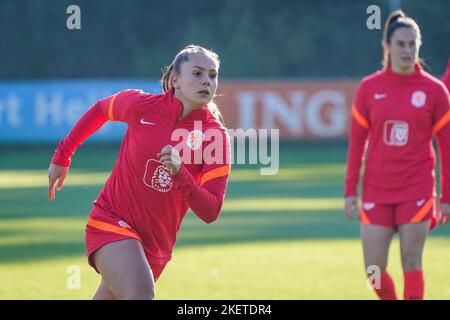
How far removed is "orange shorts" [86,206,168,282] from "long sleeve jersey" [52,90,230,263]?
0.12 ft

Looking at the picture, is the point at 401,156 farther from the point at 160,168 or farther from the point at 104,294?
the point at 104,294

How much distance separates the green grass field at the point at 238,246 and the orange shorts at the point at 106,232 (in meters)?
2.35

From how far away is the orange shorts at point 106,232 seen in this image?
21.9ft

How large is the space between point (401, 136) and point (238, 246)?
A: 16.7ft

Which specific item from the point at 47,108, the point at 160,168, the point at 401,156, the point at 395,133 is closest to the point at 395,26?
the point at 395,133

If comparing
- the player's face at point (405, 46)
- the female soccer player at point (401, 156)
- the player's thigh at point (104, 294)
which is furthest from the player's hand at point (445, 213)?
the player's thigh at point (104, 294)

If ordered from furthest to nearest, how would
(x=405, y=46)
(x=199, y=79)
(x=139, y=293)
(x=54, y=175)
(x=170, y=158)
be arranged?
(x=405, y=46), (x=54, y=175), (x=199, y=79), (x=139, y=293), (x=170, y=158)

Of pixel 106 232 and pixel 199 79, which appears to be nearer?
pixel 106 232

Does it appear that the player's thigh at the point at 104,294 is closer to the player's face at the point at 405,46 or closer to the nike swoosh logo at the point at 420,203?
the nike swoosh logo at the point at 420,203

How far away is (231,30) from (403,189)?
1171 inches

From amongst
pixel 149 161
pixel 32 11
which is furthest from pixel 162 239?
pixel 32 11

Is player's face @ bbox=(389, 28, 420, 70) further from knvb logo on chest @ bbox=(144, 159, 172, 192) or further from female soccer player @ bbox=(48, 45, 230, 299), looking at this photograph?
knvb logo on chest @ bbox=(144, 159, 172, 192)

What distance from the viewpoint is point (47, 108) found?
88.7 feet

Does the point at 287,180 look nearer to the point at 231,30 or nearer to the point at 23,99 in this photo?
the point at 23,99
